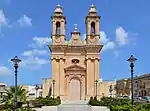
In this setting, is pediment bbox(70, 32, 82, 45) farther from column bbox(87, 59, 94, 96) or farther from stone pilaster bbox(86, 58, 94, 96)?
column bbox(87, 59, 94, 96)

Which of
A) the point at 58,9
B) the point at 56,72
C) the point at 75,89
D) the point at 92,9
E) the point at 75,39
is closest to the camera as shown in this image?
the point at 56,72

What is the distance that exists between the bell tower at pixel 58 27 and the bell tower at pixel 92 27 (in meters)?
3.53

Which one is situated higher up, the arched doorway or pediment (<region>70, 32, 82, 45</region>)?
pediment (<region>70, 32, 82, 45</region>)

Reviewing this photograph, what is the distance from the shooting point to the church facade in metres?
51.7

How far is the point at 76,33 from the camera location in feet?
178

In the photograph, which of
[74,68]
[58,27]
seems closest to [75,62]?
[74,68]

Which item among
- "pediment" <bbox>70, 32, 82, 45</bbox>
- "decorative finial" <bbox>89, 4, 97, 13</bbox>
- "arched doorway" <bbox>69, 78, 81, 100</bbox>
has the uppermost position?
"decorative finial" <bbox>89, 4, 97, 13</bbox>

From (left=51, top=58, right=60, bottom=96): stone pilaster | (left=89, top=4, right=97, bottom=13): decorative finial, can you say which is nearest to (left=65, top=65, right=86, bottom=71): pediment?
(left=51, top=58, right=60, bottom=96): stone pilaster

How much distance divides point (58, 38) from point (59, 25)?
85.2 inches

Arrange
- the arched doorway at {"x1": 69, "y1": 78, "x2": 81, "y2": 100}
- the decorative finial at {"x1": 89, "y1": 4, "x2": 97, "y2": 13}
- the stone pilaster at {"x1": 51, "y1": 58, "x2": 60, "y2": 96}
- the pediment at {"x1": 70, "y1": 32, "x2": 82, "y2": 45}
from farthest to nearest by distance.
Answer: the decorative finial at {"x1": 89, "y1": 4, "x2": 97, "y2": 13}
the pediment at {"x1": 70, "y1": 32, "x2": 82, "y2": 45}
the arched doorway at {"x1": 69, "y1": 78, "x2": 81, "y2": 100}
the stone pilaster at {"x1": 51, "y1": 58, "x2": 60, "y2": 96}

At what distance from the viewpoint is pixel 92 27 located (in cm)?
5378

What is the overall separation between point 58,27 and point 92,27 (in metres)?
5.06

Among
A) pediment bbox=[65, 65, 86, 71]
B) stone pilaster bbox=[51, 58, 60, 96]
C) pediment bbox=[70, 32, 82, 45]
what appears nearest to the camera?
stone pilaster bbox=[51, 58, 60, 96]

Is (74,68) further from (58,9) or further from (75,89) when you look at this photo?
(58,9)
